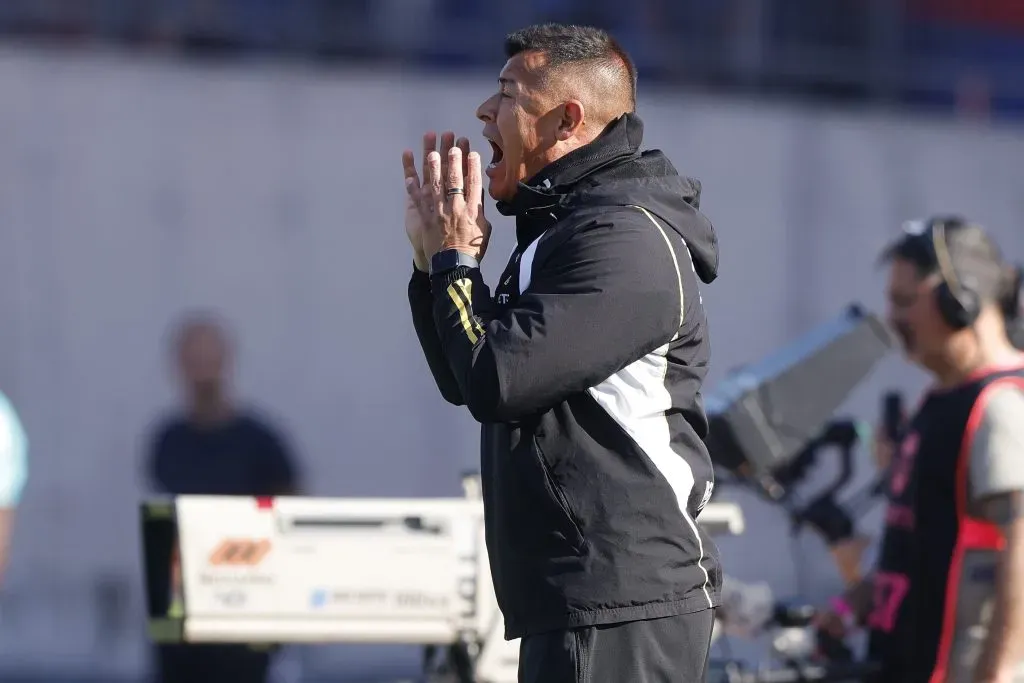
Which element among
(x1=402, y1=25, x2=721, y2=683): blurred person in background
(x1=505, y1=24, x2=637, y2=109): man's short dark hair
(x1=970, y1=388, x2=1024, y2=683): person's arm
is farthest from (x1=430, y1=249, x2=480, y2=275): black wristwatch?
(x1=970, y1=388, x2=1024, y2=683): person's arm

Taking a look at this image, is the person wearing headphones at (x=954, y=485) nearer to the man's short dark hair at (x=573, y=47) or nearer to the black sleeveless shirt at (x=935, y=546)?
the black sleeveless shirt at (x=935, y=546)

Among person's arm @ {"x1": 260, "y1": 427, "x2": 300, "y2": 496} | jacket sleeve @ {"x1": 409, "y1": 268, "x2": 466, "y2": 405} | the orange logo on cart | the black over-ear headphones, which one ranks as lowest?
person's arm @ {"x1": 260, "y1": 427, "x2": 300, "y2": 496}

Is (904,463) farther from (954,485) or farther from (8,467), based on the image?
(8,467)

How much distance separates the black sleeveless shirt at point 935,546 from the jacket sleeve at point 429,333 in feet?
4.84

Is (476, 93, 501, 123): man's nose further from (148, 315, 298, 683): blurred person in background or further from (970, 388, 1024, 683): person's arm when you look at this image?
(148, 315, 298, 683): blurred person in background

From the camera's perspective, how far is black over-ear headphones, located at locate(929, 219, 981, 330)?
11.7ft

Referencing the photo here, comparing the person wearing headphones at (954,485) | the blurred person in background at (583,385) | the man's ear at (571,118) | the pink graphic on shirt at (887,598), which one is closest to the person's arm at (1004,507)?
the person wearing headphones at (954,485)

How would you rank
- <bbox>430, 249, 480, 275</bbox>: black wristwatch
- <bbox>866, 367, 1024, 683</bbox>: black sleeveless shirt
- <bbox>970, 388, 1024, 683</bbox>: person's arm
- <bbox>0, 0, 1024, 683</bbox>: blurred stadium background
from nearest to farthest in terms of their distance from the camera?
<bbox>430, 249, 480, 275</bbox>: black wristwatch
<bbox>970, 388, 1024, 683</bbox>: person's arm
<bbox>866, 367, 1024, 683</bbox>: black sleeveless shirt
<bbox>0, 0, 1024, 683</bbox>: blurred stadium background

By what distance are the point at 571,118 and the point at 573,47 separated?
0.13 meters

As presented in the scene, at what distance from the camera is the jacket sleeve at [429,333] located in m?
2.46

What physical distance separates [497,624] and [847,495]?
4778mm

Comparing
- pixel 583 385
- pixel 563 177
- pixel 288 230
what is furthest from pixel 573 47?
pixel 288 230

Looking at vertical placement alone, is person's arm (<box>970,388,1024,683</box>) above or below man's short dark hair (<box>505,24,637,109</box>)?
below

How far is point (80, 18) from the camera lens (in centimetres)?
730
